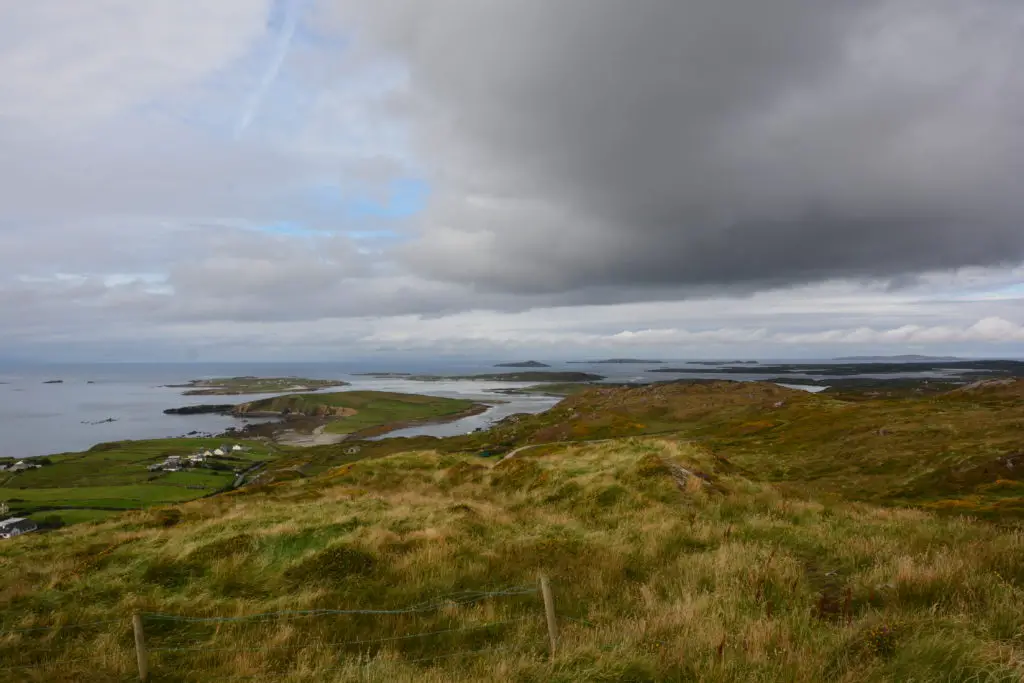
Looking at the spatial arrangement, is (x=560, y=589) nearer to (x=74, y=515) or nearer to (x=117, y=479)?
(x=74, y=515)

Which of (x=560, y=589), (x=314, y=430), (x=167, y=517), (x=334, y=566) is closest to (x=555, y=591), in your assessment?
(x=560, y=589)

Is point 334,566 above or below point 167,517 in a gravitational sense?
above

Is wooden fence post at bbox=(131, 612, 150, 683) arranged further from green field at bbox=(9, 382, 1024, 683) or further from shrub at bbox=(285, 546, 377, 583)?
shrub at bbox=(285, 546, 377, 583)

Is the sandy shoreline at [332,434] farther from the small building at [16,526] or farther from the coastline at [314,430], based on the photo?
the small building at [16,526]

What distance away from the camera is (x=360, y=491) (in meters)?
29.7

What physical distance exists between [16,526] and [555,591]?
7098 cm

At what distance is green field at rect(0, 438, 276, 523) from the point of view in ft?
217

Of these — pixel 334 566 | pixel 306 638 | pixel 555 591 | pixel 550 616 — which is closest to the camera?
pixel 550 616

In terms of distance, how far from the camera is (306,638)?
349 inches

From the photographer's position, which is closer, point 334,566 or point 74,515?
point 334,566

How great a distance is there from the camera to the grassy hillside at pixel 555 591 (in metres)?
6.62

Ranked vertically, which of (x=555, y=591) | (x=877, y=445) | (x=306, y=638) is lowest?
(x=877, y=445)

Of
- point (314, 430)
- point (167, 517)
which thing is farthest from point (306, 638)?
point (314, 430)

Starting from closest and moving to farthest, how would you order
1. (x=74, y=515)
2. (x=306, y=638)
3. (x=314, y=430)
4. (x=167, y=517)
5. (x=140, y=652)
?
1. (x=140, y=652)
2. (x=306, y=638)
3. (x=167, y=517)
4. (x=74, y=515)
5. (x=314, y=430)
